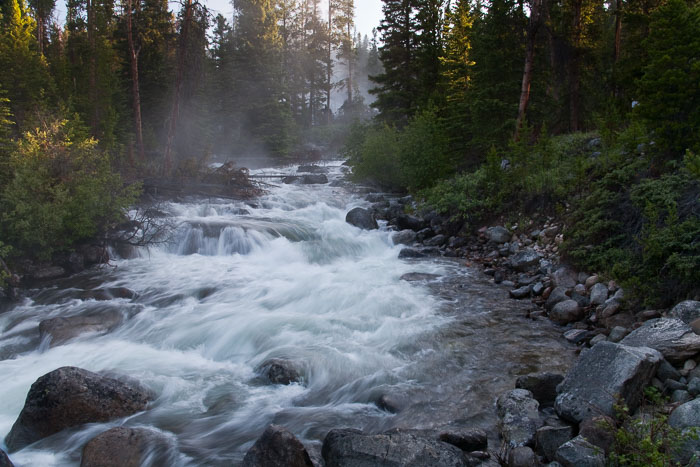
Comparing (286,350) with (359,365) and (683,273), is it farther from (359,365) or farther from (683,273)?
(683,273)

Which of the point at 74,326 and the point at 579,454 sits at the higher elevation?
the point at 579,454

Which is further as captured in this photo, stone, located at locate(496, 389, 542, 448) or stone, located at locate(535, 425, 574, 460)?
stone, located at locate(496, 389, 542, 448)

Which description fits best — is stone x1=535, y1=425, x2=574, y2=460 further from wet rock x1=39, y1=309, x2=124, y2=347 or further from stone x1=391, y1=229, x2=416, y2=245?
stone x1=391, y1=229, x2=416, y2=245

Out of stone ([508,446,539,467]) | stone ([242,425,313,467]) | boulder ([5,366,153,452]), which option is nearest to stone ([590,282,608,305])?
stone ([508,446,539,467])

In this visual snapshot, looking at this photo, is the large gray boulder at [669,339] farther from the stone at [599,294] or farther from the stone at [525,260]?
the stone at [525,260]

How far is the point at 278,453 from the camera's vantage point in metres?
4.52

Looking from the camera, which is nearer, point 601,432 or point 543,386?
point 601,432

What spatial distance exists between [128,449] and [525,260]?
9.07m

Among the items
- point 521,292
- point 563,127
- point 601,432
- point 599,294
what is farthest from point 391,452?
point 563,127

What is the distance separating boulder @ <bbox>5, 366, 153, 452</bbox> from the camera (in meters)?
5.62

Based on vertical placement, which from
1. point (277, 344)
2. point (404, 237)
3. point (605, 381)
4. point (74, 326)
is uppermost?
point (605, 381)

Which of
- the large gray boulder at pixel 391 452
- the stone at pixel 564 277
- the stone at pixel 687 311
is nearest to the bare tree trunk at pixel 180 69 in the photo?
the stone at pixel 564 277

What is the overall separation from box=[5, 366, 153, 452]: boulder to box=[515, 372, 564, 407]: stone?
5.04 metres

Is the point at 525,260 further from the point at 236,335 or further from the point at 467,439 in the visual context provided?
the point at 467,439
